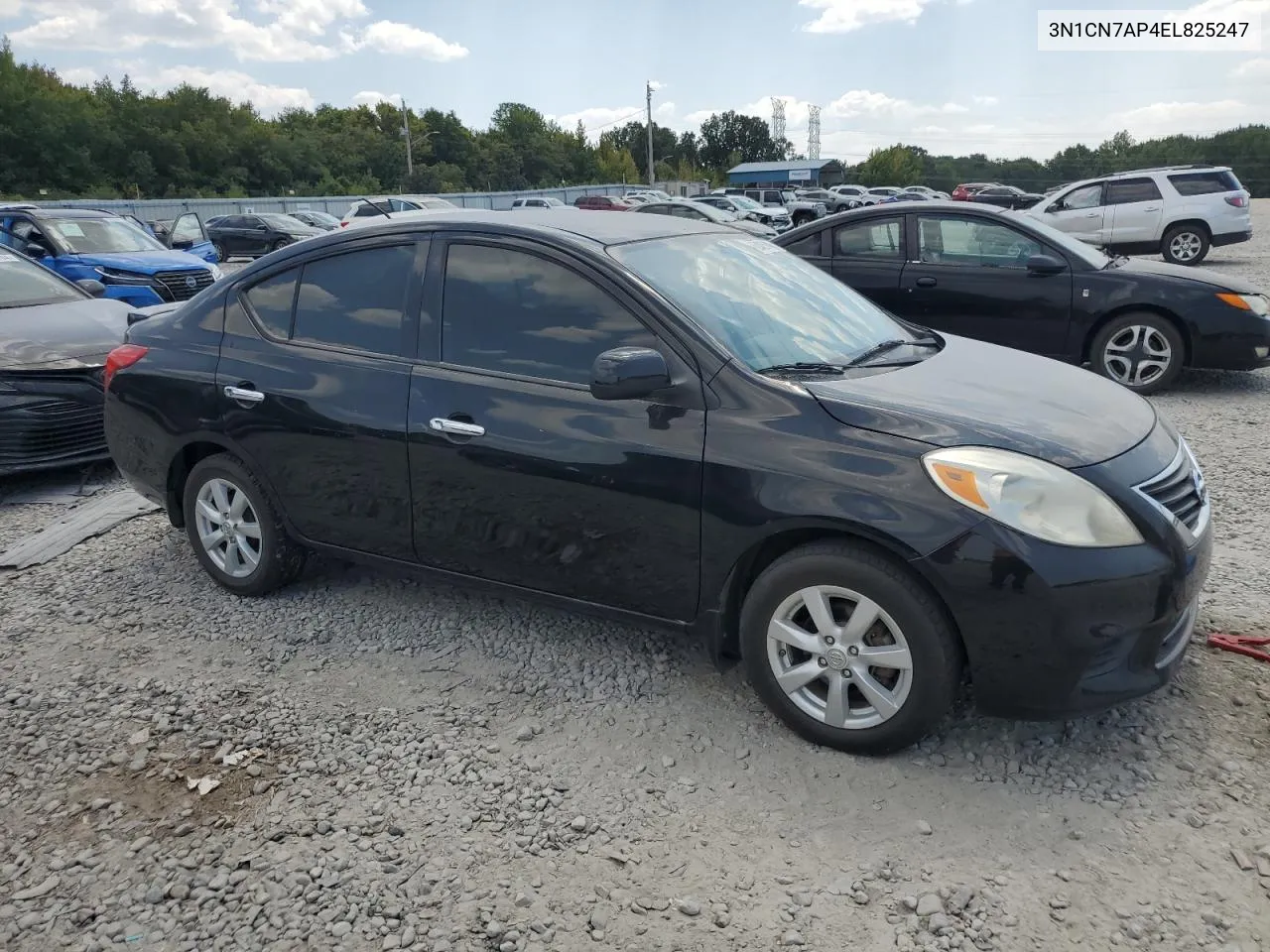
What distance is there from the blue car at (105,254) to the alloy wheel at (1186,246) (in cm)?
1583

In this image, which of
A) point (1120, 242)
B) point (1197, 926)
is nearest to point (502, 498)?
point (1197, 926)

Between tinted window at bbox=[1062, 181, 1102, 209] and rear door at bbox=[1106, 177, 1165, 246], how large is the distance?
160 mm

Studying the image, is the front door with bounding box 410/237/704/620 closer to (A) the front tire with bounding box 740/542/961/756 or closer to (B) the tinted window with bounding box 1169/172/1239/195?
(A) the front tire with bounding box 740/542/961/756

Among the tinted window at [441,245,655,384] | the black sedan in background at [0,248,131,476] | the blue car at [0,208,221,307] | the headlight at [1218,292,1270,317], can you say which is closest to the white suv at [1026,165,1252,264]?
the headlight at [1218,292,1270,317]

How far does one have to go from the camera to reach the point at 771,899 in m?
2.50

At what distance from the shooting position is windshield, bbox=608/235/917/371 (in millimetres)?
3439

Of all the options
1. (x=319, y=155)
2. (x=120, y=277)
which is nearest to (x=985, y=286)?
(x=120, y=277)

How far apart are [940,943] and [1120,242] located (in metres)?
18.0

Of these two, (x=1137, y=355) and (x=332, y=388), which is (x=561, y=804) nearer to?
(x=332, y=388)

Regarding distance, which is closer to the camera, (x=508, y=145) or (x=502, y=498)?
(x=502, y=498)

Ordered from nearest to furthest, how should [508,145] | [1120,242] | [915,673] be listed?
[915,673], [1120,242], [508,145]

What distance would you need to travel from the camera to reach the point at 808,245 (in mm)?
8727

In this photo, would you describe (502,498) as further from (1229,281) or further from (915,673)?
(1229,281)

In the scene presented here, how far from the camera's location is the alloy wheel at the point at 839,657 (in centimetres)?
292
